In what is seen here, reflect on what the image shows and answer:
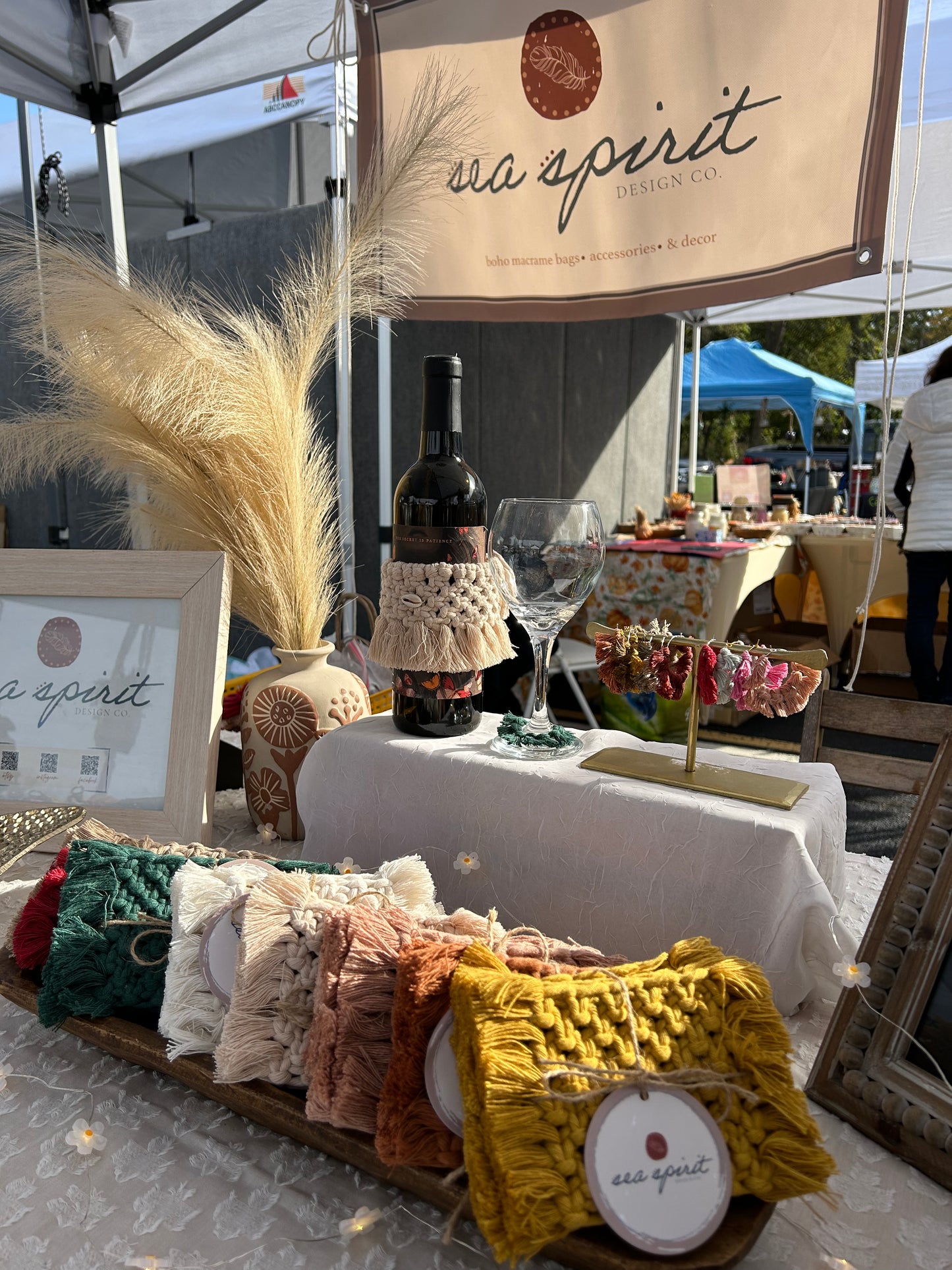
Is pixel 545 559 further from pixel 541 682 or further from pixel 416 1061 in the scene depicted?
pixel 416 1061

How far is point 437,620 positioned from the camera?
80 cm

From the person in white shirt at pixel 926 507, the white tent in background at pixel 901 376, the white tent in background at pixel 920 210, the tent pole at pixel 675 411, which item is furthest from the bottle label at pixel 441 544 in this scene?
the white tent in background at pixel 901 376

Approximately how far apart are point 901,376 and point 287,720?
6.48 metres

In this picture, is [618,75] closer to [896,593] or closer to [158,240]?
[158,240]

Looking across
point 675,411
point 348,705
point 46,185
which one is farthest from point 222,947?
point 675,411

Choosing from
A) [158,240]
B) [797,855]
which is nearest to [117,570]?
[797,855]

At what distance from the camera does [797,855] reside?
2.00ft

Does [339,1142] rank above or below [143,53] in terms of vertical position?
below

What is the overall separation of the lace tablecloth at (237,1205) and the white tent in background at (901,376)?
20.1 feet

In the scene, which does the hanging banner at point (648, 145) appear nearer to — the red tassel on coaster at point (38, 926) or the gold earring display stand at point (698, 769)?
the gold earring display stand at point (698, 769)

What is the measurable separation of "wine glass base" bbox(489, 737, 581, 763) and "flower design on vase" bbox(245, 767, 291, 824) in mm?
302

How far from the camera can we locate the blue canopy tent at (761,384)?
291 inches

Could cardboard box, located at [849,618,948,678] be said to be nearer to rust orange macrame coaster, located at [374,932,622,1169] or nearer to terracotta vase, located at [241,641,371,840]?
terracotta vase, located at [241,641,371,840]

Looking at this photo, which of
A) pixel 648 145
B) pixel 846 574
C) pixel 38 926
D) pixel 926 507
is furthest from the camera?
pixel 846 574
